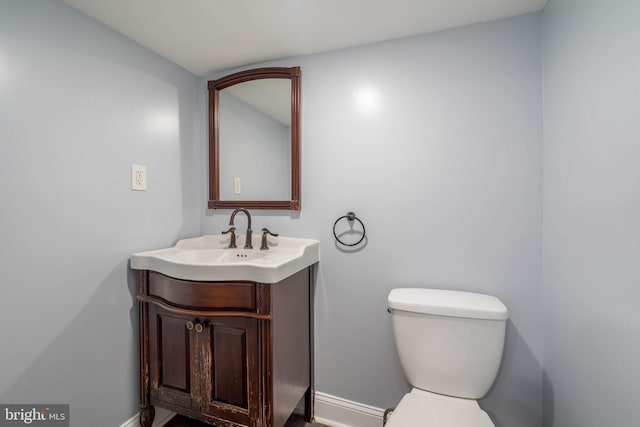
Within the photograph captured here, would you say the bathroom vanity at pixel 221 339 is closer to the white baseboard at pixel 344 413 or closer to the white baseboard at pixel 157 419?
the white baseboard at pixel 157 419

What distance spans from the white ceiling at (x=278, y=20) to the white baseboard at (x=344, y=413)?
1915mm

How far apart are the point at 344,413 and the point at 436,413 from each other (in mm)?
663

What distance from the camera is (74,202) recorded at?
119cm

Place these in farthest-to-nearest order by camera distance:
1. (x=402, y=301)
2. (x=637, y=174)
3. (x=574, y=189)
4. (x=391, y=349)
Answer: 1. (x=391, y=349)
2. (x=402, y=301)
3. (x=574, y=189)
4. (x=637, y=174)

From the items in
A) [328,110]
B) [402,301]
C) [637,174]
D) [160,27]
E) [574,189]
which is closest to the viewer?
[637,174]

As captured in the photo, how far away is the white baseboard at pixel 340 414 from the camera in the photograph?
148 cm

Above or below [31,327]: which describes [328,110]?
above

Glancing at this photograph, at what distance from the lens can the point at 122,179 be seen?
1381 millimetres

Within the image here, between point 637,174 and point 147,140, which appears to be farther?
point 147,140

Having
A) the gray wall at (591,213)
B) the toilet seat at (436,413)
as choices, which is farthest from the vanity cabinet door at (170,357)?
the gray wall at (591,213)

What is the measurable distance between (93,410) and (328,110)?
1.82m

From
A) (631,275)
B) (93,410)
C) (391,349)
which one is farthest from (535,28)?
(93,410)

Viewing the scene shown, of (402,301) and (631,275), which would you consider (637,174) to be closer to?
(631,275)

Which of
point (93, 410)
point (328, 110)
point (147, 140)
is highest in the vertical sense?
point (328, 110)
